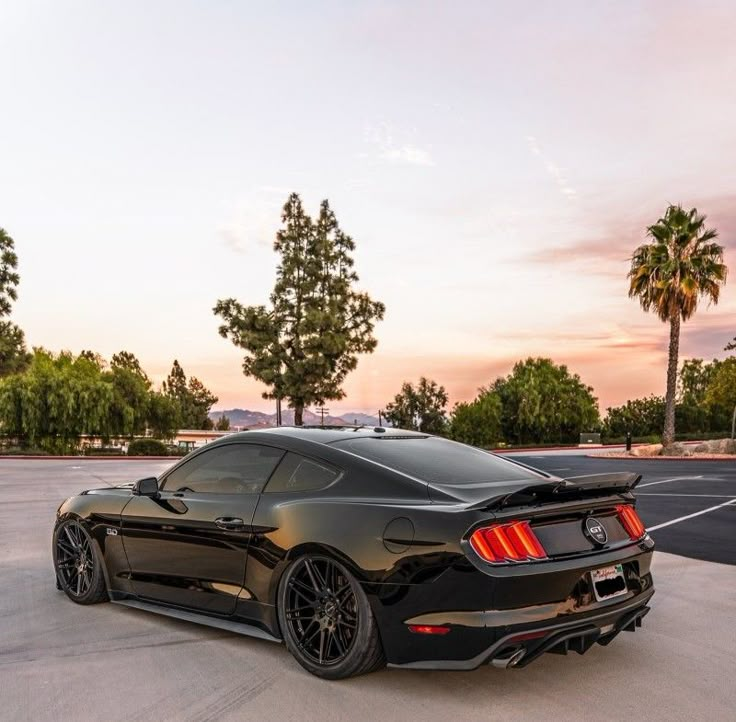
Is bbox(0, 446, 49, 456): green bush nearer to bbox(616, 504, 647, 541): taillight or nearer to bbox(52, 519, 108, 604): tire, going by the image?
bbox(52, 519, 108, 604): tire

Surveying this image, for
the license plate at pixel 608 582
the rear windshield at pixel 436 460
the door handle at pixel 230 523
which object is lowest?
the license plate at pixel 608 582

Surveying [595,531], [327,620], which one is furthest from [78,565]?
[595,531]

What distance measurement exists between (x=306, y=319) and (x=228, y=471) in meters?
43.0

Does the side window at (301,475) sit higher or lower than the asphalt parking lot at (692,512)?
higher

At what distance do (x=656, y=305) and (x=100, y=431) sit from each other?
107ft

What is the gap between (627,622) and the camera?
4547 millimetres

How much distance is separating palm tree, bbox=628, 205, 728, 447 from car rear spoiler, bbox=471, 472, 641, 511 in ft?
111

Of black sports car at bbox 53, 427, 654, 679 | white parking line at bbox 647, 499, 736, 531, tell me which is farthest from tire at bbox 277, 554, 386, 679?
white parking line at bbox 647, 499, 736, 531

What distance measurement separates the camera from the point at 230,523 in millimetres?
5105

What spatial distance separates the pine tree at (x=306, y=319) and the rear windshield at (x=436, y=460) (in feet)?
138

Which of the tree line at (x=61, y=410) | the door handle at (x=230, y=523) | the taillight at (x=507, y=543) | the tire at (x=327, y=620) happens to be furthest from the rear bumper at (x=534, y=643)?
the tree line at (x=61, y=410)

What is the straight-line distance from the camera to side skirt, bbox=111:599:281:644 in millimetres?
4922

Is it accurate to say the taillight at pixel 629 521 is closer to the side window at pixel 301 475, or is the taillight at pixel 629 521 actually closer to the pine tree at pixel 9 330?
the side window at pixel 301 475

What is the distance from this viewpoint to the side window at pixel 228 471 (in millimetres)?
5289
